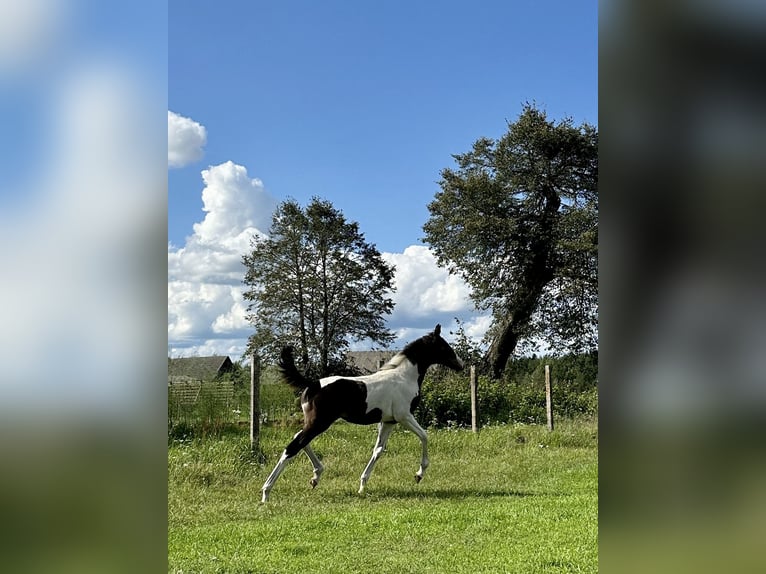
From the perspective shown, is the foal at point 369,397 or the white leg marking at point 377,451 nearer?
the foal at point 369,397

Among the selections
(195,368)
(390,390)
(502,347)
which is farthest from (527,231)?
(390,390)

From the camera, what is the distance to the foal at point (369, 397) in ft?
23.9

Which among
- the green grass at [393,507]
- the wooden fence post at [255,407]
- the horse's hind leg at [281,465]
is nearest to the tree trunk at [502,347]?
the green grass at [393,507]

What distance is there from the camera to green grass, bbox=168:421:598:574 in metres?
4.99

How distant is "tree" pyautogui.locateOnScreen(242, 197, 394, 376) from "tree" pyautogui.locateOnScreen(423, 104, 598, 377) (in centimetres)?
296

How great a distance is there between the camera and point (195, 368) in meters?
14.0

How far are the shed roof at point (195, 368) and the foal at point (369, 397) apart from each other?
4.36 meters

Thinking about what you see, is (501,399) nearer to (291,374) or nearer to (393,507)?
(393,507)
